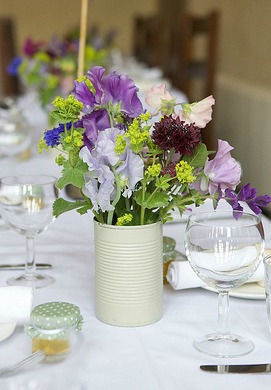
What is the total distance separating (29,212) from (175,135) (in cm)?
37

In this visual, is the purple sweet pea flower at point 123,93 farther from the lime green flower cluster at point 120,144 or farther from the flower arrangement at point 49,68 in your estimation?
the flower arrangement at point 49,68

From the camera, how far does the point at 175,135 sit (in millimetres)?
846

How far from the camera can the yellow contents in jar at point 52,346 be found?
81cm

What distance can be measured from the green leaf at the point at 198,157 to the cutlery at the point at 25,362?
29cm

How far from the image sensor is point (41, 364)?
2.62 ft

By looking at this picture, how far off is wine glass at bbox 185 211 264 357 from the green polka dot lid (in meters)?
0.16

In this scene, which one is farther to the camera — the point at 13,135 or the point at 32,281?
the point at 13,135

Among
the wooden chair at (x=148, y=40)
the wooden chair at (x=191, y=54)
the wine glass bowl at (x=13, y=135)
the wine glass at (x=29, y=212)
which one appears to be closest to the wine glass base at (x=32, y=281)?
the wine glass at (x=29, y=212)

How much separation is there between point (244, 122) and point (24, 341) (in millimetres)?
3085

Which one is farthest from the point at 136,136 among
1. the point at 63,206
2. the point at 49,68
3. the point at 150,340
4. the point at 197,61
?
the point at 197,61

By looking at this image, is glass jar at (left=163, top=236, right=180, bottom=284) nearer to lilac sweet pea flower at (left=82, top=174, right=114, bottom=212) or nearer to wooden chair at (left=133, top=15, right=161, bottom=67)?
lilac sweet pea flower at (left=82, top=174, right=114, bottom=212)

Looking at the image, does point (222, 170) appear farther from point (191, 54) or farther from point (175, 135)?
point (191, 54)

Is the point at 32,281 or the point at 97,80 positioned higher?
the point at 97,80

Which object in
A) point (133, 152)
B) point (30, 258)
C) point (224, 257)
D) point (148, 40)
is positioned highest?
point (133, 152)
